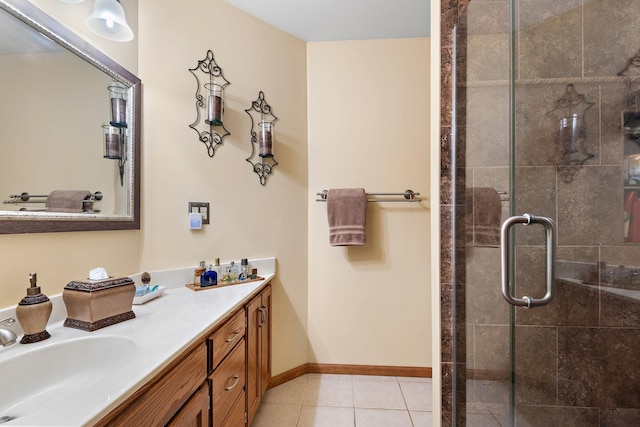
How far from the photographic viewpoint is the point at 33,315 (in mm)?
796

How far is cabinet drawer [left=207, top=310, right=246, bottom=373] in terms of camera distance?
96 cm

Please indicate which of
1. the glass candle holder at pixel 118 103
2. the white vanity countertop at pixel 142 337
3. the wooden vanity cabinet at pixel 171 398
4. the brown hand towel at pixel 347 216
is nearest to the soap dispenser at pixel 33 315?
the white vanity countertop at pixel 142 337

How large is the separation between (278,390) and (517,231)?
175cm

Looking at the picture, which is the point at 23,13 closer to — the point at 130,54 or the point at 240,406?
the point at 130,54

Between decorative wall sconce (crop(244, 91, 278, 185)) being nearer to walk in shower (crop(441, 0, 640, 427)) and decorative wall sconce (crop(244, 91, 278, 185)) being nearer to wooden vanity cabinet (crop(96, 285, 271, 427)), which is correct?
wooden vanity cabinet (crop(96, 285, 271, 427))

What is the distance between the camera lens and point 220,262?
1.66 meters

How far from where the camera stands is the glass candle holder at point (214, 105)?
5.16 ft

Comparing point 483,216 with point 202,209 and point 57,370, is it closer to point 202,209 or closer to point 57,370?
point 202,209

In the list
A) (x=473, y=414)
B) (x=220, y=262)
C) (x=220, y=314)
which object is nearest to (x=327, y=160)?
(x=220, y=262)

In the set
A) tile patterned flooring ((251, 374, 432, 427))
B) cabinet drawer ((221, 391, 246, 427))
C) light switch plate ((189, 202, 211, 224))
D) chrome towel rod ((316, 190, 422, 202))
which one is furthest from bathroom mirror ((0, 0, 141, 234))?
tile patterned flooring ((251, 374, 432, 427))

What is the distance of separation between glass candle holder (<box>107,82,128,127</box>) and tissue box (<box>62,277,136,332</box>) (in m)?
0.77

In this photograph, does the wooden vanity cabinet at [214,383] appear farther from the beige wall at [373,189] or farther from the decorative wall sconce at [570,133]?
the decorative wall sconce at [570,133]

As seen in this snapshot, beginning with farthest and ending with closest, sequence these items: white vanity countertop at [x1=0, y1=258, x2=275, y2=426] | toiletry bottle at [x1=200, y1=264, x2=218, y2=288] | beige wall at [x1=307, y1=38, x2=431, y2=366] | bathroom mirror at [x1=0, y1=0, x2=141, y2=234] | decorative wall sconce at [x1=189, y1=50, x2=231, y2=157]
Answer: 1. beige wall at [x1=307, y1=38, x2=431, y2=366]
2. decorative wall sconce at [x1=189, y1=50, x2=231, y2=157]
3. toiletry bottle at [x1=200, y1=264, x2=218, y2=288]
4. bathroom mirror at [x1=0, y1=0, x2=141, y2=234]
5. white vanity countertop at [x1=0, y1=258, x2=275, y2=426]

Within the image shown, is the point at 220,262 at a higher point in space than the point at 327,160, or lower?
lower
